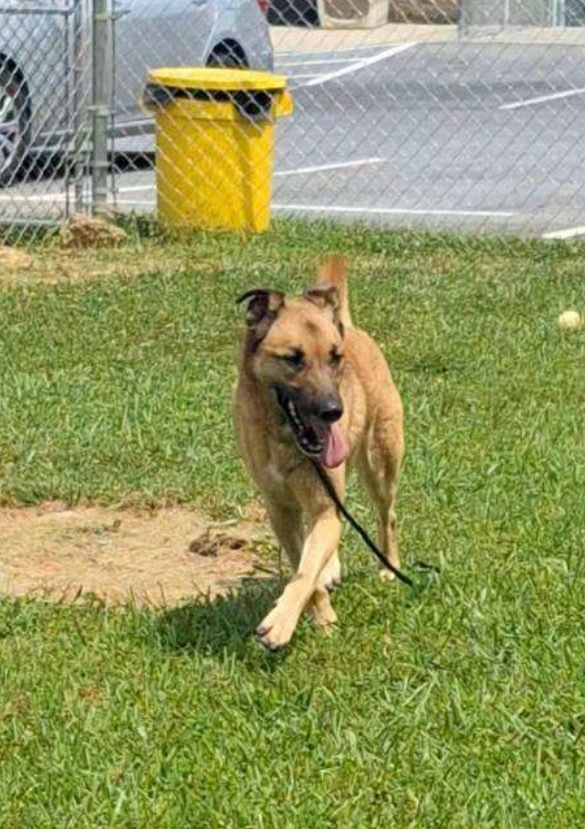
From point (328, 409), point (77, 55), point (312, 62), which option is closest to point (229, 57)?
point (77, 55)

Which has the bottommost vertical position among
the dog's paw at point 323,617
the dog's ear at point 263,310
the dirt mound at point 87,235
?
the dirt mound at point 87,235

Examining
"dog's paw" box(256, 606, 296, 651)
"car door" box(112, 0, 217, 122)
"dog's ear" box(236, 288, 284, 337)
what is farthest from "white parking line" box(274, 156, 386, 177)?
"dog's paw" box(256, 606, 296, 651)

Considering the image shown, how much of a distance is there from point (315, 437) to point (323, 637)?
1.66ft

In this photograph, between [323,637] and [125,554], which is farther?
[125,554]

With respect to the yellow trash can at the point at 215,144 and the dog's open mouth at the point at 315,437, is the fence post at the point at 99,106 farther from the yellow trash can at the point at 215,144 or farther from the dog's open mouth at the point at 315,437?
the dog's open mouth at the point at 315,437

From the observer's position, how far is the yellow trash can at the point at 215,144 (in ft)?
37.9

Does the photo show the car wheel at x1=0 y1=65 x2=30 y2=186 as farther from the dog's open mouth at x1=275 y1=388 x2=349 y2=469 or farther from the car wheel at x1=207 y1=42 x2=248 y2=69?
the dog's open mouth at x1=275 y1=388 x2=349 y2=469

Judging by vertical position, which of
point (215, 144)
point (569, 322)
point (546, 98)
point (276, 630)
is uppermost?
point (276, 630)

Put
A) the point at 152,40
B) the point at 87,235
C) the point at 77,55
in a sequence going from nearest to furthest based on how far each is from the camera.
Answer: the point at 87,235, the point at 77,55, the point at 152,40

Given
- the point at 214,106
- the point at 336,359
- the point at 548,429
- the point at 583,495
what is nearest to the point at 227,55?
the point at 214,106

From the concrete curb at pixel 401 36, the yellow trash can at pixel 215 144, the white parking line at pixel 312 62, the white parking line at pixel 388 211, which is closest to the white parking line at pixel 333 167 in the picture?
the white parking line at pixel 388 211

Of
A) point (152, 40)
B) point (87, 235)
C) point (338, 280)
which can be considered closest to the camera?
point (338, 280)

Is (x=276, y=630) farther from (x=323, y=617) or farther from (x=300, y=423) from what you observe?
(x=300, y=423)

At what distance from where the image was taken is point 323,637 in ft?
17.4
